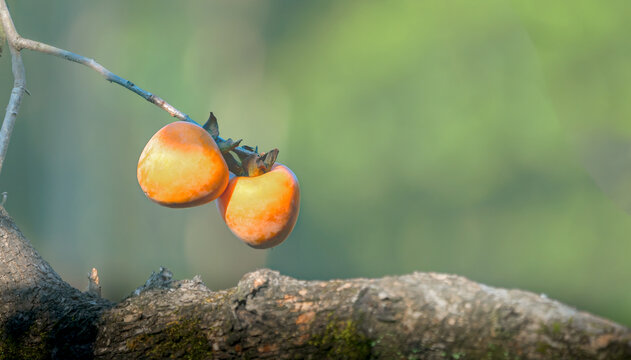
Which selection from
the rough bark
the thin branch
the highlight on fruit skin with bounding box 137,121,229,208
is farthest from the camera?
the thin branch

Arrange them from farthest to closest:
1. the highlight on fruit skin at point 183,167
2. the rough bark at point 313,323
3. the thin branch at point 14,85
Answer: the thin branch at point 14,85
the highlight on fruit skin at point 183,167
the rough bark at point 313,323

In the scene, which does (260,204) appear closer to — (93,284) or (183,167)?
(183,167)

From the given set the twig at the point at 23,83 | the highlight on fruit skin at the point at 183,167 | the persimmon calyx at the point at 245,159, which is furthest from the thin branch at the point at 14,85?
the persimmon calyx at the point at 245,159

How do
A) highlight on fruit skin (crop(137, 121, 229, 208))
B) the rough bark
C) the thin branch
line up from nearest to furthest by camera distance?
1. the rough bark
2. highlight on fruit skin (crop(137, 121, 229, 208))
3. the thin branch

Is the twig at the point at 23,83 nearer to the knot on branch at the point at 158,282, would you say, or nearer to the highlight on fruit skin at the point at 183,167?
the highlight on fruit skin at the point at 183,167

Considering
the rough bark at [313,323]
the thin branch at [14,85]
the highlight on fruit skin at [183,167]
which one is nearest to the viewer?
the rough bark at [313,323]

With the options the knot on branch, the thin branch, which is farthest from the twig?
the knot on branch

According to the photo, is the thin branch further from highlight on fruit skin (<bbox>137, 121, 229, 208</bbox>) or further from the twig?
highlight on fruit skin (<bbox>137, 121, 229, 208</bbox>)
